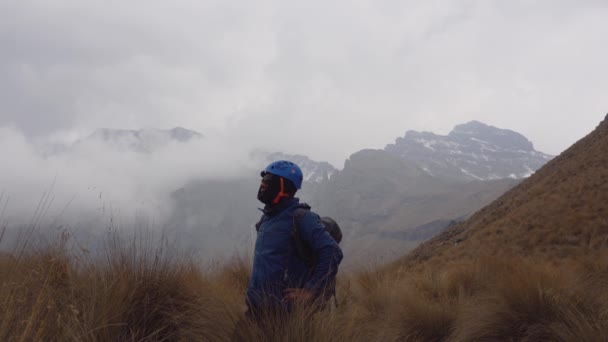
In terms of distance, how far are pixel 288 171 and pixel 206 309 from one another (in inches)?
51.5

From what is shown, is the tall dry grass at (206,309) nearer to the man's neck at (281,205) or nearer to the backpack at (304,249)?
the backpack at (304,249)

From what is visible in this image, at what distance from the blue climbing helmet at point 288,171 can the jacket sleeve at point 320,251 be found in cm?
33

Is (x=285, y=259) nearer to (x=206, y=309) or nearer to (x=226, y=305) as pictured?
(x=226, y=305)

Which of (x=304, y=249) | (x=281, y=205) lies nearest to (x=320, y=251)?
(x=304, y=249)

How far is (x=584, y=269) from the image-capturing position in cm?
615

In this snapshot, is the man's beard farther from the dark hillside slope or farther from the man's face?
the dark hillside slope

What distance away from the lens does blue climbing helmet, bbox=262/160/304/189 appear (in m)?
3.54

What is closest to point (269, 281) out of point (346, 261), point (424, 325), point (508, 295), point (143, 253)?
point (143, 253)

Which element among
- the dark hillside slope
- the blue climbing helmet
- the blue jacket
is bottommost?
the dark hillside slope

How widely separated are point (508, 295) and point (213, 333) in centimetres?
280

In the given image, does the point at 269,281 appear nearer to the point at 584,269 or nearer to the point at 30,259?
the point at 30,259

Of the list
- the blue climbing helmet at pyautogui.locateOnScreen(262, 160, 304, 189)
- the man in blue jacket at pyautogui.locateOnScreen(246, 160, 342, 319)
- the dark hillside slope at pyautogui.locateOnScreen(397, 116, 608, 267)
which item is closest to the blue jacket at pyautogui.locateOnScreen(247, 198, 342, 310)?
the man in blue jacket at pyautogui.locateOnScreen(246, 160, 342, 319)

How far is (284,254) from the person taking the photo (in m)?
3.42

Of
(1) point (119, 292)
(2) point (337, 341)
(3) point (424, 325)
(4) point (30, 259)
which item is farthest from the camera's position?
(3) point (424, 325)
